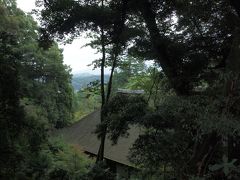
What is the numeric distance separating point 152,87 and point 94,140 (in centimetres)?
901

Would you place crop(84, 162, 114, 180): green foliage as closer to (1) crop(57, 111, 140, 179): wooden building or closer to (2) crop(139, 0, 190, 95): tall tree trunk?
(1) crop(57, 111, 140, 179): wooden building

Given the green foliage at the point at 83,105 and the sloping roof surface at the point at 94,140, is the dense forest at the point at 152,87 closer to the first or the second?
the sloping roof surface at the point at 94,140

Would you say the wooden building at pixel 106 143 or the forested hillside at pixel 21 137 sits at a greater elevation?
the forested hillside at pixel 21 137

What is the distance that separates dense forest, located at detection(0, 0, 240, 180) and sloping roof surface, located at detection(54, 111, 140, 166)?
273 cm

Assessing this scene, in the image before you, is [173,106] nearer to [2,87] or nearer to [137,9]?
[137,9]

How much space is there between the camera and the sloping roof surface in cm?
1230

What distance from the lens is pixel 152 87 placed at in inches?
266

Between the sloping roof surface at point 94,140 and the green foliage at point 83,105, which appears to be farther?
the green foliage at point 83,105

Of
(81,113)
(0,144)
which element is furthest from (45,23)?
(81,113)

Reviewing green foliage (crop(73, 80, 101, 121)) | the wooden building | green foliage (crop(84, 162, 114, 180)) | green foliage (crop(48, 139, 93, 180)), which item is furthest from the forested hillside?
green foliage (crop(73, 80, 101, 121))

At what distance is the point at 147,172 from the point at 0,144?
2.86 m

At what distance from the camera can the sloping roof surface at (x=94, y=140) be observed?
1230 centimetres

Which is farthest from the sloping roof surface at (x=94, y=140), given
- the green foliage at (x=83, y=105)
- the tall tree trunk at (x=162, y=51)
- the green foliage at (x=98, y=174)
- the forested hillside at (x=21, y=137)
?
the tall tree trunk at (x=162, y=51)

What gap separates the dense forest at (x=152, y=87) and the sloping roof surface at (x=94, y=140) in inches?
107
